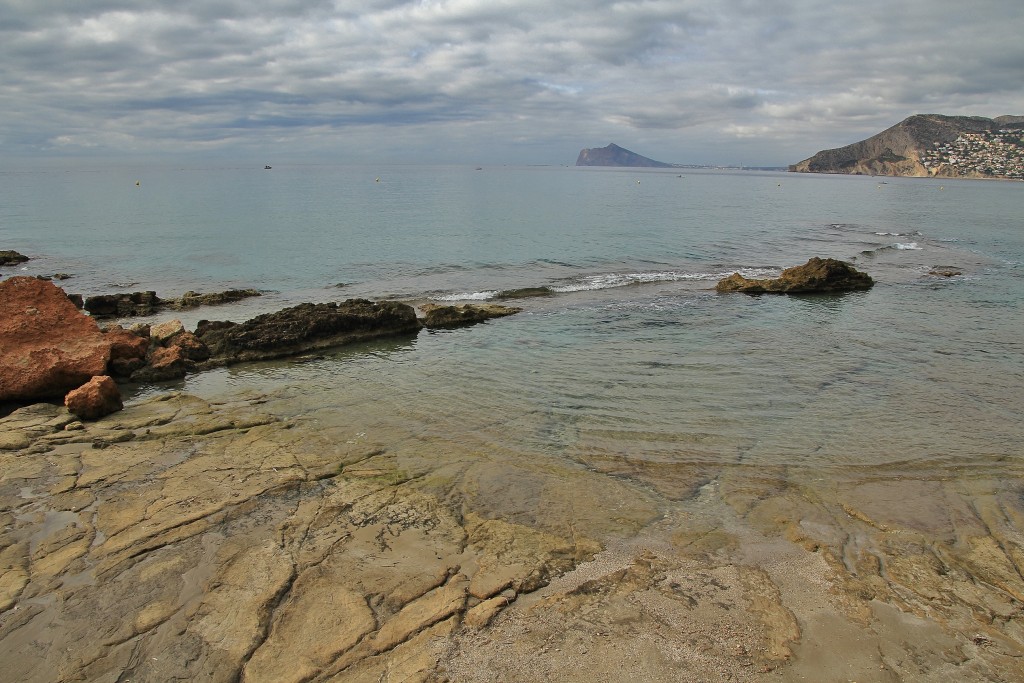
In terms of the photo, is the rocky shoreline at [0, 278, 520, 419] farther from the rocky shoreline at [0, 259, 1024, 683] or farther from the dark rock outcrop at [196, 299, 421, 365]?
the rocky shoreline at [0, 259, 1024, 683]

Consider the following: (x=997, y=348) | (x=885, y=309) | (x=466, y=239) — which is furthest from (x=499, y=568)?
(x=466, y=239)

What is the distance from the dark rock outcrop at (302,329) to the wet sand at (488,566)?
651 cm

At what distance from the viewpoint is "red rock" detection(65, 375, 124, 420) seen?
39.2 feet

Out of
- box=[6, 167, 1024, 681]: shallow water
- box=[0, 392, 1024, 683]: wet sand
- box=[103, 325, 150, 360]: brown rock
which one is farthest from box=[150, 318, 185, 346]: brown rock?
box=[0, 392, 1024, 683]: wet sand

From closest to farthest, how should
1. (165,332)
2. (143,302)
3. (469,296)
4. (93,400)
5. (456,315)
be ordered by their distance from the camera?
1. (93,400)
2. (165,332)
3. (456,315)
4. (143,302)
5. (469,296)

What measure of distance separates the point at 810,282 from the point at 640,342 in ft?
42.1

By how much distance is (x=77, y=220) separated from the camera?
57.4 m

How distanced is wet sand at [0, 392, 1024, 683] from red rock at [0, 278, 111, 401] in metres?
3.16

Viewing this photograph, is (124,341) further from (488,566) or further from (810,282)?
(810,282)

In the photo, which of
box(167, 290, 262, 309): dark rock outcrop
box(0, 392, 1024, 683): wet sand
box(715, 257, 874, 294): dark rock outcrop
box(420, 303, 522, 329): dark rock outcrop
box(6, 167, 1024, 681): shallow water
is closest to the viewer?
box(0, 392, 1024, 683): wet sand

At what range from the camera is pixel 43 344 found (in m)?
14.1

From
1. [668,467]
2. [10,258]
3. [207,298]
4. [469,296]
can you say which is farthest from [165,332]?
[10,258]

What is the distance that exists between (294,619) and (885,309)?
24.2m

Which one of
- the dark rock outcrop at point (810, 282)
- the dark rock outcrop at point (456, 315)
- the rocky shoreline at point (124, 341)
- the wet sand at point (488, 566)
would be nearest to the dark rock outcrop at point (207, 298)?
the rocky shoreline at point (124, 341)
